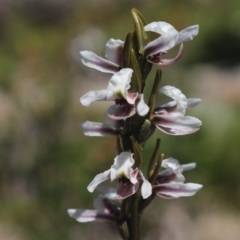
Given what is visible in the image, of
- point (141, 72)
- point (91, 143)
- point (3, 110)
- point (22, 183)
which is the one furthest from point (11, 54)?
point (141, 72)

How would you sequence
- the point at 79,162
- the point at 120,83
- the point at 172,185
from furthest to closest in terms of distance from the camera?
the point at 79,162 < the point at 172,185 < the point at 120,83

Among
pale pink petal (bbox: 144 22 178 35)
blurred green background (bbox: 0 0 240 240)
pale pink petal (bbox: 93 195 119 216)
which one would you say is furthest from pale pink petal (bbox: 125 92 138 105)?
blurred green background (bbox: 0 0 240 240)

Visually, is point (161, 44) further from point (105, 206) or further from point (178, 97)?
point (105, 206)

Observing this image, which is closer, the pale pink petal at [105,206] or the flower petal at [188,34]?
the flower petal at [188,34]

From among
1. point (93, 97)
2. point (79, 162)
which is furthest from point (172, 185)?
point (79, 162)

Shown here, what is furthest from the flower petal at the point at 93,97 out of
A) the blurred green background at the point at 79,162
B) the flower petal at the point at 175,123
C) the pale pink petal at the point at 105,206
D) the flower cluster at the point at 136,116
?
the blurred green background at the point at 79,162

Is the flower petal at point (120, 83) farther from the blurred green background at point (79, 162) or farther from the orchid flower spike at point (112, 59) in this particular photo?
the blurred green background at point (79, 162)

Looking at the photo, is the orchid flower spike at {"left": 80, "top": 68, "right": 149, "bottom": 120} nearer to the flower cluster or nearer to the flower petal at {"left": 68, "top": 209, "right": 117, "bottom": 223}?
the flower cluster
